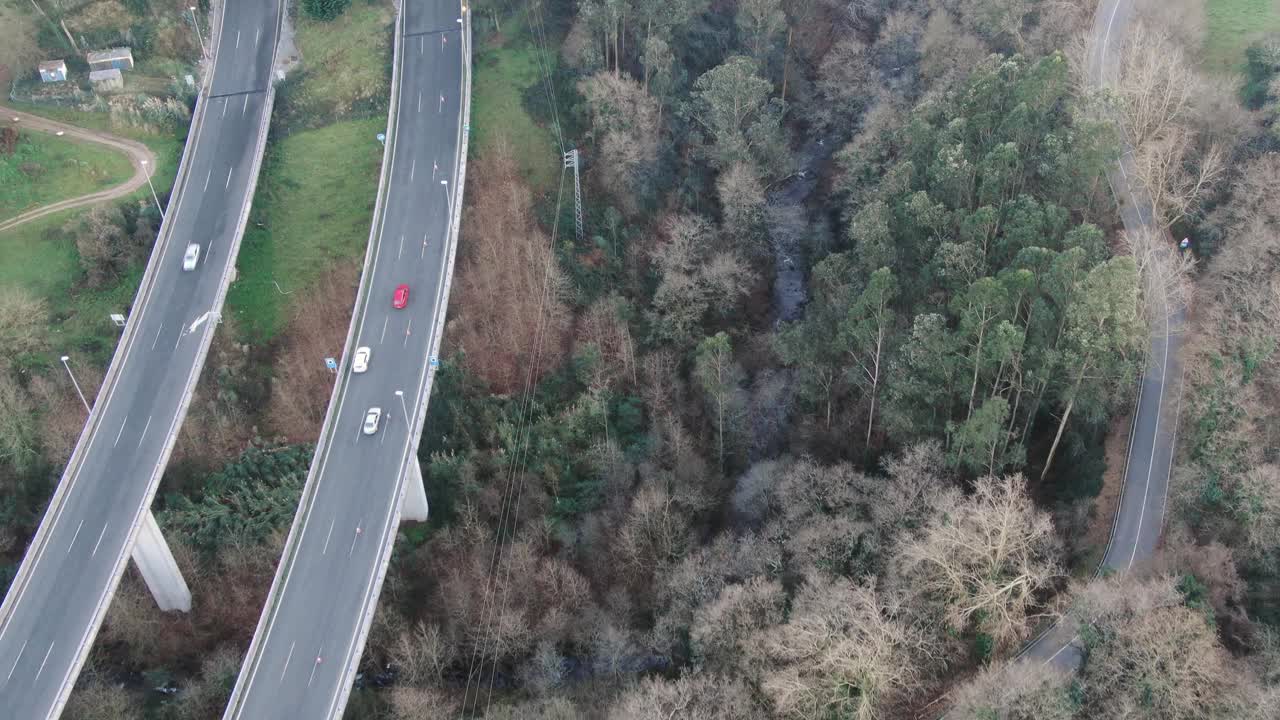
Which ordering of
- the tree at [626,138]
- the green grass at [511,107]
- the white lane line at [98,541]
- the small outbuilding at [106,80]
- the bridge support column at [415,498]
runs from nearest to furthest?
the white lane line at [98,541] → the bridge support column at [415,498] → the tree at [626,138] → the green grass at [511,107] → the small outbuilding at [106,80]

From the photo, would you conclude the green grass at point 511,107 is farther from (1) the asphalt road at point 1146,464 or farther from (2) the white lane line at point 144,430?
(1) the asphalt road at point 1146,464

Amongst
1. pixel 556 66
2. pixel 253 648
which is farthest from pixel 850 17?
pixel 253 648

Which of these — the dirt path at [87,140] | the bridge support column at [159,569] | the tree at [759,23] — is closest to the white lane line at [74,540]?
the bridge support column at [159,569]

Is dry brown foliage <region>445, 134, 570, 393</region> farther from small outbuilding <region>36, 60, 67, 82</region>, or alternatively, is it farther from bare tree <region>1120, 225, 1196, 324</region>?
bare tree <region>1120, 225, 1196, 324</region>

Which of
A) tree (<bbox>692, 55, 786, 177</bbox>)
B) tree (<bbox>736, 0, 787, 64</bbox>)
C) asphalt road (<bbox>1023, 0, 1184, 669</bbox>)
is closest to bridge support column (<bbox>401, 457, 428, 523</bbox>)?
tree (<bbox>692, 55, 786, 177</bbox>)

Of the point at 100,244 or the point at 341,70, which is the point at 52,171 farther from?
the point at 341,70

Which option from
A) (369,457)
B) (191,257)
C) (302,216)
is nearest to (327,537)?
(369,457)

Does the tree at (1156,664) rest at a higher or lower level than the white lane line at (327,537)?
higher

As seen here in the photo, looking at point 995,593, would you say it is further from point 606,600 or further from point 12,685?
point 12,685
